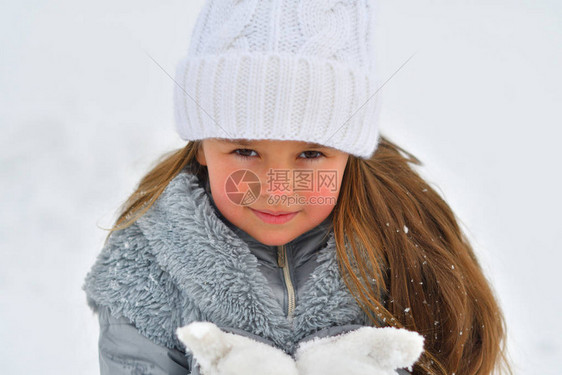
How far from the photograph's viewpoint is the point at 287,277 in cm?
153

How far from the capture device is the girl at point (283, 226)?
50.6 inches

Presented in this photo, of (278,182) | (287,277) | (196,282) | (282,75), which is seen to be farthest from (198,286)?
(282,75)

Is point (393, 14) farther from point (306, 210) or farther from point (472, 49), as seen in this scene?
point (306, 210)

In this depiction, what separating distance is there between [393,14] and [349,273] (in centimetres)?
189

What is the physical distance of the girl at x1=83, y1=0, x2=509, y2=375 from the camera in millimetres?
1285

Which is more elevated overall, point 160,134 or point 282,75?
point 282,75

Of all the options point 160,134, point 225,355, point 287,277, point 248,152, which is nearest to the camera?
point 225,355

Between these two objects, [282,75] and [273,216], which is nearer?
[282,75]

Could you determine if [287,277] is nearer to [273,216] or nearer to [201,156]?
[273,216]

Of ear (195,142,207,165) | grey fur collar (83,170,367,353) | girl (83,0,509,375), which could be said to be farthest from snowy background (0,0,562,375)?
ear (195,142,207,165)

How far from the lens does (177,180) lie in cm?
155

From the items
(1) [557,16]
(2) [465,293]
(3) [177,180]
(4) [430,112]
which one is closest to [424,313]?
(2) [465,293]

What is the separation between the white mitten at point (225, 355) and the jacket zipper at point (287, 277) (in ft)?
0.75

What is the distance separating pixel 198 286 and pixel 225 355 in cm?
25
